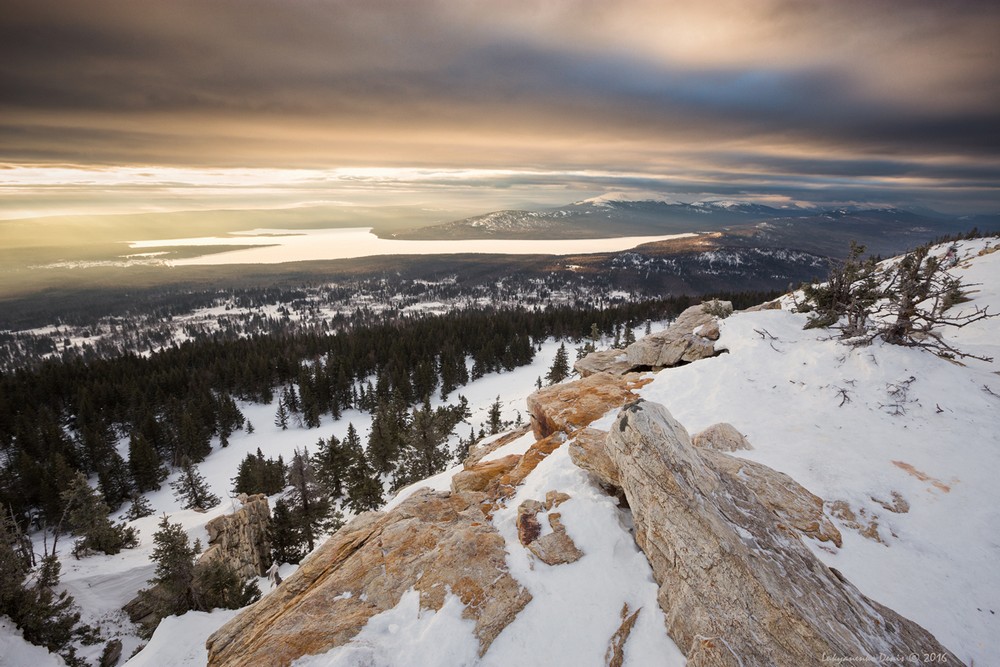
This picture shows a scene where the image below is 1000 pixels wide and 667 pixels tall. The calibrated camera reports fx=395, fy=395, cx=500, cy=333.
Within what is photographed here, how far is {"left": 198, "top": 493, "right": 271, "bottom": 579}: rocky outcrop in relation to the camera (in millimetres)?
31766

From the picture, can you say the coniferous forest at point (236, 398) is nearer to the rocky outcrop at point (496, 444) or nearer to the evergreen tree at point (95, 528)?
the evergreen tree at point (95, 528)

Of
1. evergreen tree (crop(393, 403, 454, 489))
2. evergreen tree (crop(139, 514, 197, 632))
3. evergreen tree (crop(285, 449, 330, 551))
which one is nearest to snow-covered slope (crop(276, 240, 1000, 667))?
evergreen tree (crop(139, 514, 197, 632))

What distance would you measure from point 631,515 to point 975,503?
9308mm

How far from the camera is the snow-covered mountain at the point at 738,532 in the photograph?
858 centimetres

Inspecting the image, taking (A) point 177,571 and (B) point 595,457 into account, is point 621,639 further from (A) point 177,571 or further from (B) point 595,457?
(A) point 177,571

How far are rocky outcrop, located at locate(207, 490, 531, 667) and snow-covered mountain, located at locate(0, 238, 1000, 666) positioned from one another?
10cm

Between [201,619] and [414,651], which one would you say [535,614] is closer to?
[414,651]

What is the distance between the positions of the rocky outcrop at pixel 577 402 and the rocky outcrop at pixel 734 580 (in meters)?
8.84

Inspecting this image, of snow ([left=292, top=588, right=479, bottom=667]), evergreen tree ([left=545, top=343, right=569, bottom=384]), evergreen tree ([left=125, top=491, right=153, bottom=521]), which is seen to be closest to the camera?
snow ([left=292, top=588, right=479, bottom=667])

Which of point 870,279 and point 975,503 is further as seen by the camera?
point 870,279

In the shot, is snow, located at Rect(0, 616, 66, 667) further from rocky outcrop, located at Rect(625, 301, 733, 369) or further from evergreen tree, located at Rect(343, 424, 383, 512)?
rocky outcrop, located at Rect(625, 301, 733, 369)

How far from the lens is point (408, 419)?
75688 millimetres

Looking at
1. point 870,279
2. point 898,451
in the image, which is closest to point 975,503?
point 898,451

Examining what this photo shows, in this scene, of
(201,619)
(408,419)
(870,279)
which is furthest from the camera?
(408,419)
